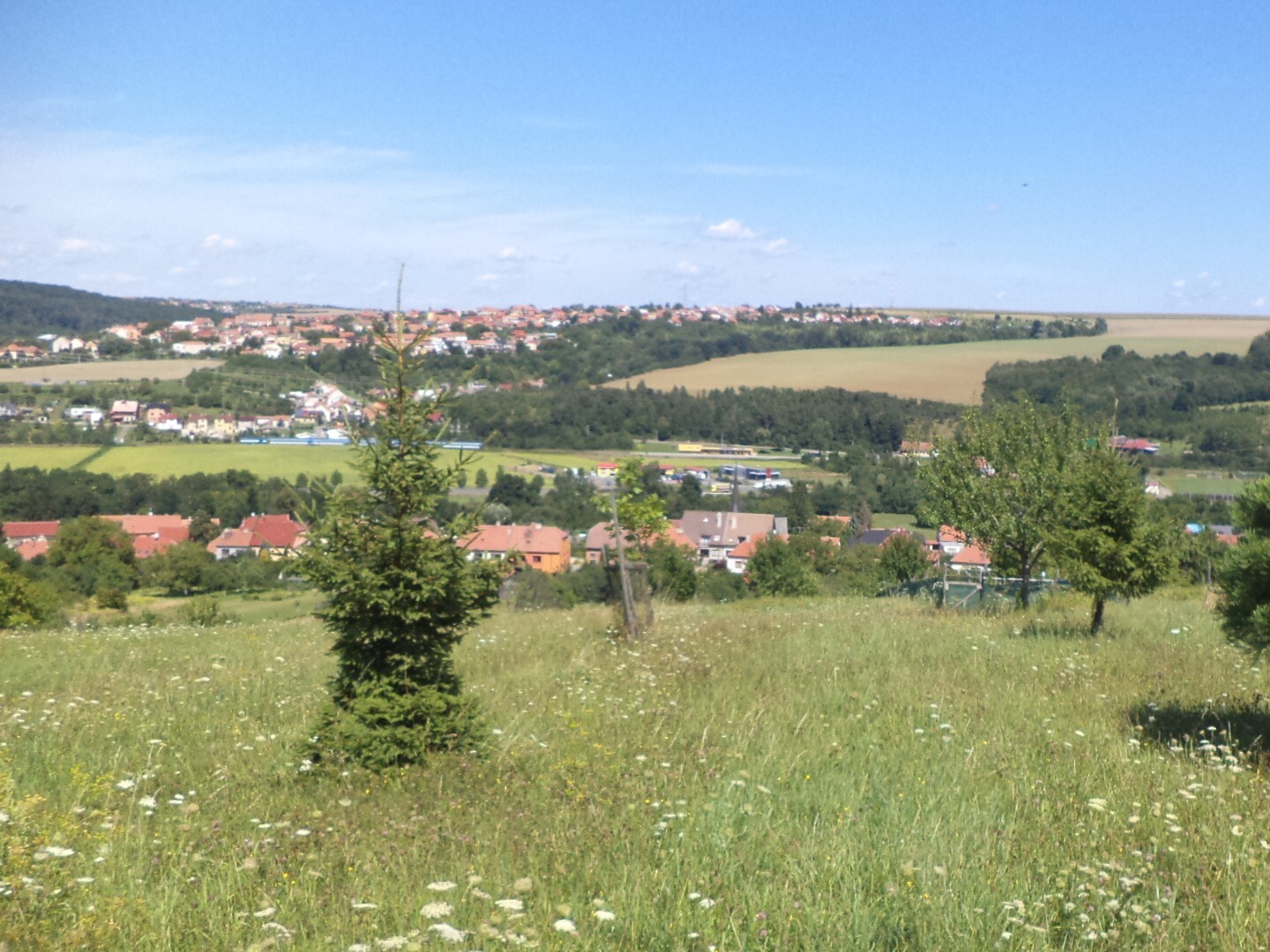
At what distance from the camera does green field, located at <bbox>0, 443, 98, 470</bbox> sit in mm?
62219

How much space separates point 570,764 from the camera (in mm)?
6156

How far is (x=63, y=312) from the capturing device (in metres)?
122

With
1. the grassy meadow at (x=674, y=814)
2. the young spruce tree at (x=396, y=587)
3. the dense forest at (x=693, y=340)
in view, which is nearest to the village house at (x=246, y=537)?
the grassy meadow at (x=674, y=814)

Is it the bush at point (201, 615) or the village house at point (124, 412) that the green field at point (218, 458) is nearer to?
the village house at point (124, 412)

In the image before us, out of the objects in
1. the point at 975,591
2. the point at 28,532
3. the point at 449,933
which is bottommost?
the point at 28,532

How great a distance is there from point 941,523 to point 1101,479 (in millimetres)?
8479

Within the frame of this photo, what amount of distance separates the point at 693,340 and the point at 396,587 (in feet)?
376

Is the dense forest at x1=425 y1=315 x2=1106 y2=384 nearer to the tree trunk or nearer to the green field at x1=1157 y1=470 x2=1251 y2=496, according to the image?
the green field at x1=1157 y1=470 x2=1251 y2=496

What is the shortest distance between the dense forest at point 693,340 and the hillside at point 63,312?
53.2 metres

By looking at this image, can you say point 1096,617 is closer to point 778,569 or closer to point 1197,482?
point 778,569

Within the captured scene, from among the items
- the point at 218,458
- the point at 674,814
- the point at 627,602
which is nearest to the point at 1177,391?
the point at 627,602

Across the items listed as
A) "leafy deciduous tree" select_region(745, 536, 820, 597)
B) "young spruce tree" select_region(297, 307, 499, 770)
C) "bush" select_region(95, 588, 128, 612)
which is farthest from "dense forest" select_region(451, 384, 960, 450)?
"young spruce tree" select_region(297, 307, 499, 770)

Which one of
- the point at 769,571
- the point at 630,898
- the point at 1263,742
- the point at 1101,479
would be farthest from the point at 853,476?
the point at 630,898

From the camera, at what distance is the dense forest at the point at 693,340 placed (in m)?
101
